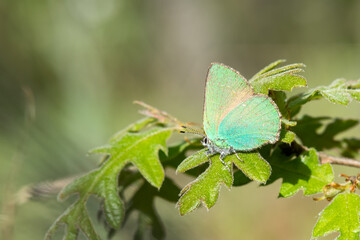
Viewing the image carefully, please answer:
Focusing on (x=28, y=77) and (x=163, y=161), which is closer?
(x=163, y=161)

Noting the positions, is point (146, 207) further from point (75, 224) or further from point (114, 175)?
point (75, 224)

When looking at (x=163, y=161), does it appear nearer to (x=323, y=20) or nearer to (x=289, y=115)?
(x=289, y=115)

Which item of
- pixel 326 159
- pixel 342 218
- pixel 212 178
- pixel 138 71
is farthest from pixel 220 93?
pixel 138 71

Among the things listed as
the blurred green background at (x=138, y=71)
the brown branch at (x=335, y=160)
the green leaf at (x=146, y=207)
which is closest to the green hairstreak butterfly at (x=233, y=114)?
the brown branch at (x=335, y=160)

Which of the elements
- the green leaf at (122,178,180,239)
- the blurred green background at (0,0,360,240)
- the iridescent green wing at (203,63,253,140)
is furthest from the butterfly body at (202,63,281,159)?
the blurred green background at (0,0,360,240)

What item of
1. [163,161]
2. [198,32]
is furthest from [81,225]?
[198,32]

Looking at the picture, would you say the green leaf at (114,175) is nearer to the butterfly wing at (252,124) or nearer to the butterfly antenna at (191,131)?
the butterfly antenna at (191,131)
